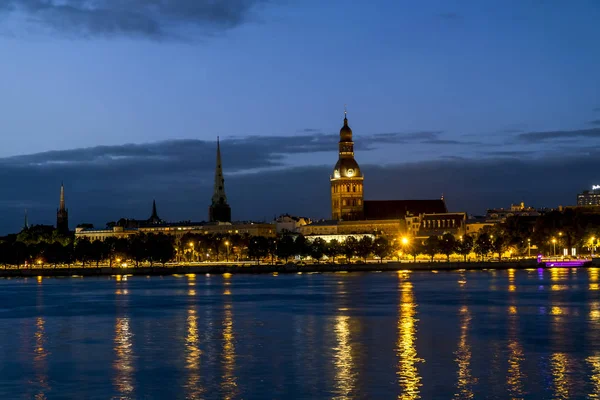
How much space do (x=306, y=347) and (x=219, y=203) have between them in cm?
15161

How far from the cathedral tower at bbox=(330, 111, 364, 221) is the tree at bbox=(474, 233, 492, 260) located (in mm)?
31989

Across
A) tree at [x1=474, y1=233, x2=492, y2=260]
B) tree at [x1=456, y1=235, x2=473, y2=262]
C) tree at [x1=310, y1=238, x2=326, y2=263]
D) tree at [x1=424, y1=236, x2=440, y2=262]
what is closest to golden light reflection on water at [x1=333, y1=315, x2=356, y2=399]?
tree at [x1=474, y1=233, x2=492, y2=260]

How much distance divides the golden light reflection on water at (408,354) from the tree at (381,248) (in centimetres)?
8650

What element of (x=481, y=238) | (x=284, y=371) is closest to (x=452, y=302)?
(x=284, y=371)

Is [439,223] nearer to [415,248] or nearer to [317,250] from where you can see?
[415,248]

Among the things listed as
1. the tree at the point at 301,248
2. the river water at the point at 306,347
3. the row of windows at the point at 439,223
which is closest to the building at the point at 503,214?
the row of windows at the point at 439,223

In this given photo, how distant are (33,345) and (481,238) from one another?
103 metres

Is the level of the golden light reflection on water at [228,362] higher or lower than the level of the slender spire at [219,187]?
lower

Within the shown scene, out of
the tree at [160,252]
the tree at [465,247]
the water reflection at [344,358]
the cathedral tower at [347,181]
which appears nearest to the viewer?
the water reflection at [344,358]

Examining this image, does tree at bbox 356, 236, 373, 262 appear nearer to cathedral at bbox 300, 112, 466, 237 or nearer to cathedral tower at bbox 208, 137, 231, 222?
cathedral at bbox 300, 112, 466, 237

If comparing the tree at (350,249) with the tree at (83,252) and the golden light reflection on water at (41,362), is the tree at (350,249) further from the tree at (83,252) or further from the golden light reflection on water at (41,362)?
the golden light reflection on water at (41,362)

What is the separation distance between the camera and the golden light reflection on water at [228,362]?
28250 mm

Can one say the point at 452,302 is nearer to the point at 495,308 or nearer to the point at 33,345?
the point at 495,308

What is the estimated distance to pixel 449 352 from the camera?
116ft
